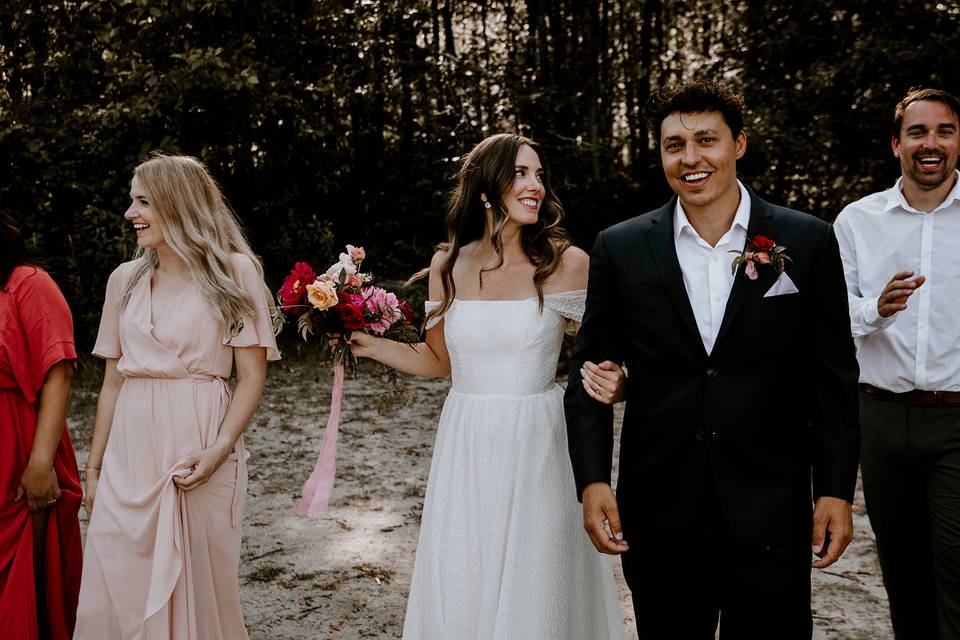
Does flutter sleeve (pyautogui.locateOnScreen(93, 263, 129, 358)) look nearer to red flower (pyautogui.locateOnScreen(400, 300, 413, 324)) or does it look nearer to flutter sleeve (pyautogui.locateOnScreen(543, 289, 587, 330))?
red flower (pyautogui.locateOnScreen(400, 300, 413, 324))

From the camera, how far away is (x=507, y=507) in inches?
133

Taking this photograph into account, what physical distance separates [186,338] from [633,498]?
5.87 feet

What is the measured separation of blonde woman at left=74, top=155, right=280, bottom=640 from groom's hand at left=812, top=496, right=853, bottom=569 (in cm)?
209

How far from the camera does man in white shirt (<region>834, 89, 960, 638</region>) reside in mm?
3418

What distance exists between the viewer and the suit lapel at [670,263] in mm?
2586

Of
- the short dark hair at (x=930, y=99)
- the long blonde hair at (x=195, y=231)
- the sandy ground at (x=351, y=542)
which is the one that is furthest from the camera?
the sandy ground at (x=351, y=542)

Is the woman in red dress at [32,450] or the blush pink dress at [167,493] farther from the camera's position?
the woman in red dress at [32,450]

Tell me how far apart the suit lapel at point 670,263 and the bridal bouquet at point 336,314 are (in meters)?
1.24

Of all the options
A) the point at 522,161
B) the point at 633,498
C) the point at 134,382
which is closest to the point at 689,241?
the point at 633,498

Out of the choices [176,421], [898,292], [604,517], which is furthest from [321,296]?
[898,292]

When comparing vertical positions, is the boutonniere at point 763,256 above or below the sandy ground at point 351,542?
above

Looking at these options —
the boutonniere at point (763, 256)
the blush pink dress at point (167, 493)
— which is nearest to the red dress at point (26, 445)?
the blush pink dress at point (167, 493)

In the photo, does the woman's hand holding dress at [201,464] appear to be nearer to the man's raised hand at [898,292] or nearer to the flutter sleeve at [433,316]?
the flutter sleeve at [433,316]

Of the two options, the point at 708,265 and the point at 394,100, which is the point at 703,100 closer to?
the point at 708,265
